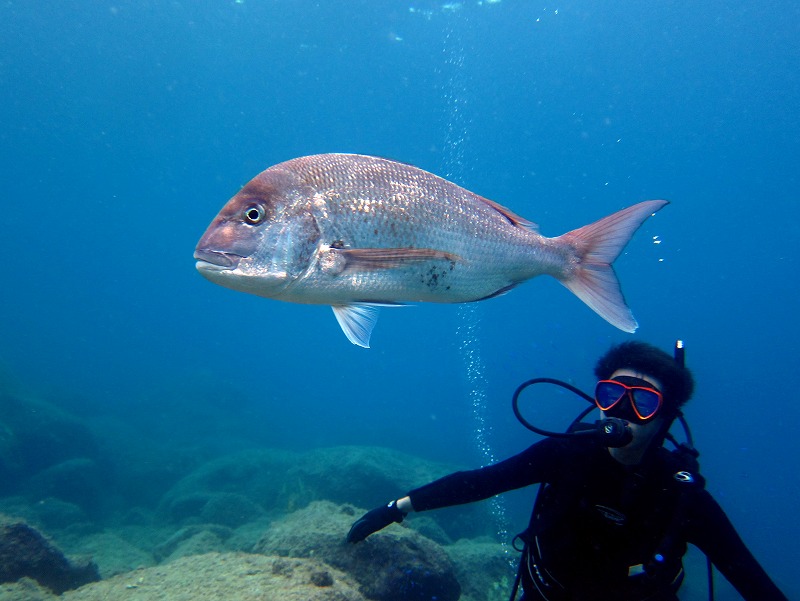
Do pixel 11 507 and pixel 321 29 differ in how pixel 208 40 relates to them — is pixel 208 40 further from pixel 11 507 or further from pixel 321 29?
pixel 11 507

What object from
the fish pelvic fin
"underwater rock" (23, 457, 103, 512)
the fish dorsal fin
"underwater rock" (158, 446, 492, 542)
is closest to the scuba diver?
the fish dorsal fin

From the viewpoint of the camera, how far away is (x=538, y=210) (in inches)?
2598

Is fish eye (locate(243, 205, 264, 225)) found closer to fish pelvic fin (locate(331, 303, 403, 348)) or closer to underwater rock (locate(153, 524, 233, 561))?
fish pelvic fin (locate(331, 303, 403, 348))

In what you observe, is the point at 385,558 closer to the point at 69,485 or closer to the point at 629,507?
the point at 629,507

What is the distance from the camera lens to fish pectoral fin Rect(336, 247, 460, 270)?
5.85ft

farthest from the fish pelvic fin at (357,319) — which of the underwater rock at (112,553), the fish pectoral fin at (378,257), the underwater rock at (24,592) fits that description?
the underwater rock at (112,553)

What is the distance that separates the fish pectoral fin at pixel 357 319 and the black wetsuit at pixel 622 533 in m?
1.69

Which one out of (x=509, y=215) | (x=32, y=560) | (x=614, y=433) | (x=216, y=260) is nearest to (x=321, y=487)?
(x=32, y=560)

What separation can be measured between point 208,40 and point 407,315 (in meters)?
58.0

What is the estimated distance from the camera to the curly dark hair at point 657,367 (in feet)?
8.89

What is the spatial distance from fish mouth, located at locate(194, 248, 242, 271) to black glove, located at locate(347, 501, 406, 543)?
2466 millimetres

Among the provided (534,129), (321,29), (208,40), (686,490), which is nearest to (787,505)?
(534,129)

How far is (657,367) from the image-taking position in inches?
108

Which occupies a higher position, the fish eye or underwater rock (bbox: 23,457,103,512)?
the fish eye
